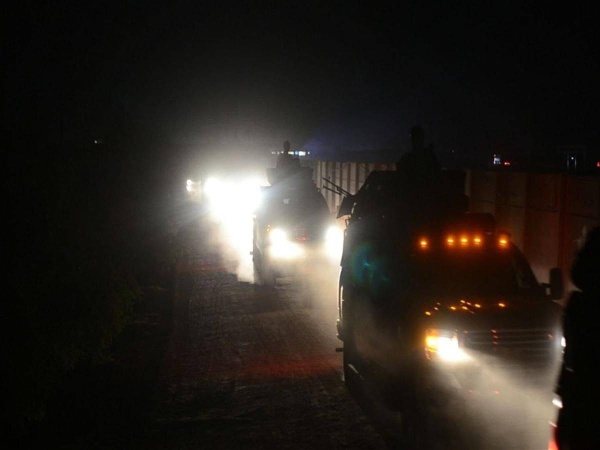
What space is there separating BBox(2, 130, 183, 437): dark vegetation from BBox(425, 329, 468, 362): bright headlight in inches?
145

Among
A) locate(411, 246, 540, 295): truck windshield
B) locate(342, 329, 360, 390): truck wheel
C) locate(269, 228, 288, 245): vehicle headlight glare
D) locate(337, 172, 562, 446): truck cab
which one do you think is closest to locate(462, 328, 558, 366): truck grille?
locate(337, 172, 562, 446): truck cab

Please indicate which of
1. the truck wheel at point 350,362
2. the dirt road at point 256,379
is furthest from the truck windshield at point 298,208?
the truck wheel at point 350,362

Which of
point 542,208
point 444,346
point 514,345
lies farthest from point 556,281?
point 542,208

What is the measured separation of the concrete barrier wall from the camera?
1337 centimetres

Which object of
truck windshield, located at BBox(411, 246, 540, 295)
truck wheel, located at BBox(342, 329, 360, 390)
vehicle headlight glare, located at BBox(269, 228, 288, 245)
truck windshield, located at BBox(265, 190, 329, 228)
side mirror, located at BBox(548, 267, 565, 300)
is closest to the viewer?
side mirror, located at BBox(548, 267, 565, 300)

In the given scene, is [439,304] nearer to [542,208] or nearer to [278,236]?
[542,208]

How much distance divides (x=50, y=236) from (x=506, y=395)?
5363 millimetres

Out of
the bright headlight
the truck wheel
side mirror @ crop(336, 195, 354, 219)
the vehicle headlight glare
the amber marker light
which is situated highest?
side mirror @ crop(336, 195, 354, 219)

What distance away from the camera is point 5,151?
8352 millimetres

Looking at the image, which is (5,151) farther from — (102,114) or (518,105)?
(518,105)

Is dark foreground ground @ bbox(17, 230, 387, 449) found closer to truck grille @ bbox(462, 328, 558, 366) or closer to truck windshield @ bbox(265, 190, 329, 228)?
truck grille @ bbox(462, 328, 558, 366)

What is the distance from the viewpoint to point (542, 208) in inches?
591

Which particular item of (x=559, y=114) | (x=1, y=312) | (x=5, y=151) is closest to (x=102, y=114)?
(x=5, y=151)

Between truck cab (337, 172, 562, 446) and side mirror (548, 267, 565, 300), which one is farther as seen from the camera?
truck cab (337, 172, 562, 446)
